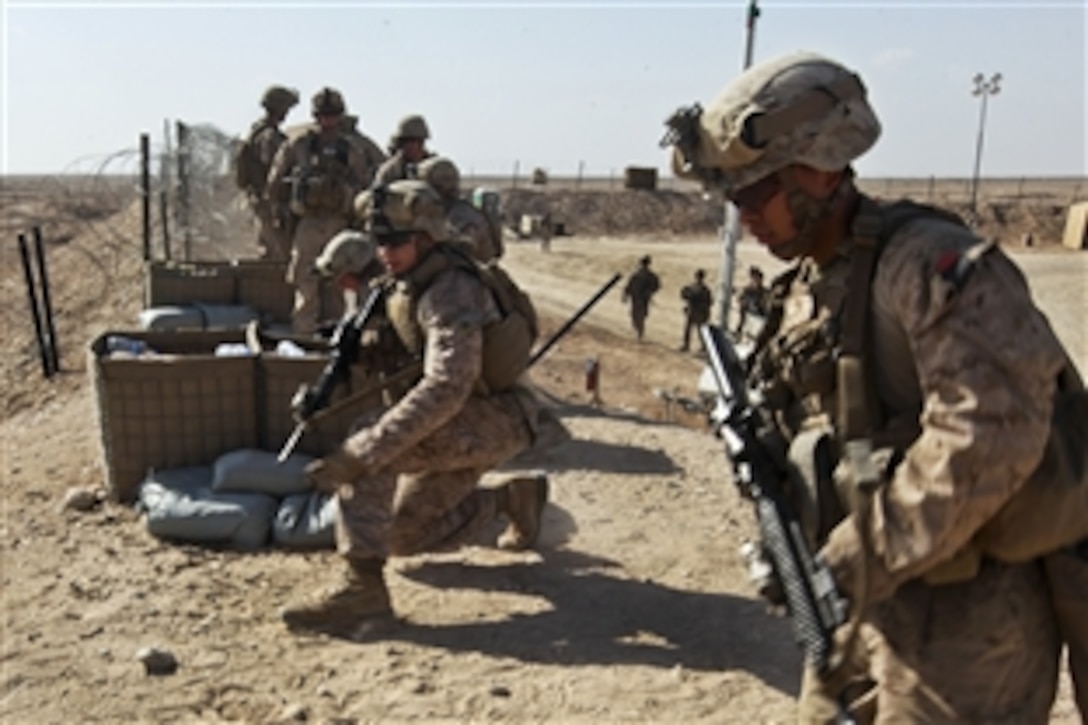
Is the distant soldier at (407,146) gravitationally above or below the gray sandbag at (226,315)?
above

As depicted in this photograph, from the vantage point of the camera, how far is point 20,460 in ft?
22.3

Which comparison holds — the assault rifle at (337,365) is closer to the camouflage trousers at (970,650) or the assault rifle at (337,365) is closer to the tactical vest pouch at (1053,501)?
the camouflage trousers at (970,650)

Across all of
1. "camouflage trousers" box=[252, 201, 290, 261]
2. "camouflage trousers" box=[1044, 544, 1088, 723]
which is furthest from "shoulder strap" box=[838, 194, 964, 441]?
"camouflage trousers" box=[252, 201, 290, 261]

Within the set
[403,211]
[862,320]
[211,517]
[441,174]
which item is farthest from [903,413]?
[441,174]

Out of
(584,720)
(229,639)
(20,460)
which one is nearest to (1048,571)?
(584,720)

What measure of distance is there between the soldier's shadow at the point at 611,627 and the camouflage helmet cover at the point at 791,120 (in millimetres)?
2264

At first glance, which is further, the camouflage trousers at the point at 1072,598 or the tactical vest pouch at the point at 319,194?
the tactical vest pouch at the point at 319,194

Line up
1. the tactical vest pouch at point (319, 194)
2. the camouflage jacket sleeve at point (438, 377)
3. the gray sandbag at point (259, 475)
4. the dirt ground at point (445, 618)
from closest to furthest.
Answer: the dirt ground at point (445, 618), the camouflage jacket sleeve at point (438, 377), the gray sandbag at point (259, 475), the tactical vest pouch at point (319, 194)

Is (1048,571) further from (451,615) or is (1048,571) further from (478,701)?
(451,615)

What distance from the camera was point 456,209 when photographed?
6934 millimetres

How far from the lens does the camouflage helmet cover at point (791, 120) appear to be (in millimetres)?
2174

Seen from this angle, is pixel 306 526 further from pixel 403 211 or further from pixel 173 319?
pixel 173 319

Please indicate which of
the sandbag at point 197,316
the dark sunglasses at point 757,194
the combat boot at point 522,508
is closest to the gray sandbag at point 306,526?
the combat boot at point 522,508

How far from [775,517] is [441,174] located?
4.89 metres
